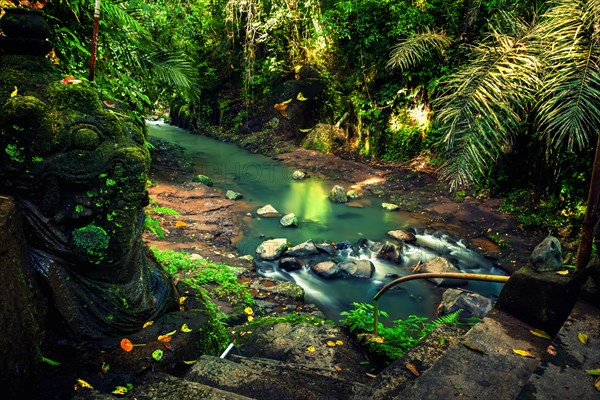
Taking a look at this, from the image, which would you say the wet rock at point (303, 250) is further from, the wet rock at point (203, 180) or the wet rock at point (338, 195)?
the wet rock at point (203, 180)

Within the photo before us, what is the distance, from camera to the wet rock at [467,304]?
543 centimetres

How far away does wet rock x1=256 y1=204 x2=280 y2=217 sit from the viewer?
927 centimetres

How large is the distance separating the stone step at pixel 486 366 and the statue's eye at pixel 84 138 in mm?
2278

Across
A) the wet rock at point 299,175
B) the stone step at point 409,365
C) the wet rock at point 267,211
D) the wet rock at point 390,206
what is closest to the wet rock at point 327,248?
the wet rock at point 267,211

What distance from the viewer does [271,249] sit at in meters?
7.36

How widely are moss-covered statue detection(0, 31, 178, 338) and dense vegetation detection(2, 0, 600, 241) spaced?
1.20 metres

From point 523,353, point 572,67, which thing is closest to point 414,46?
point 572,67

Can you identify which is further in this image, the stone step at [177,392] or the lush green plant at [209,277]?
the lush green plant at [209,277]

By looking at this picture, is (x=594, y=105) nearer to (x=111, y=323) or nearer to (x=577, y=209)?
(x=577, y=209)

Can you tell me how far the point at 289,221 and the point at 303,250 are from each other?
4.48 ft

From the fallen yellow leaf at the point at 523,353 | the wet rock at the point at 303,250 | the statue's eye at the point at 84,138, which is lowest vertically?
Result: the wet rock at the point at 303,250

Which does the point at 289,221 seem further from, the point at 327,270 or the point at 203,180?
the point at 203,180

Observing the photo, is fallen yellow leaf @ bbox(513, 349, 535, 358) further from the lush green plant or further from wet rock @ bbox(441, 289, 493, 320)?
the lush green plant

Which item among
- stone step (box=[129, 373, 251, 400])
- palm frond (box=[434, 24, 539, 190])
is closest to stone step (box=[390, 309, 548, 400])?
stone step (box=[129, 373, 251, 400])
